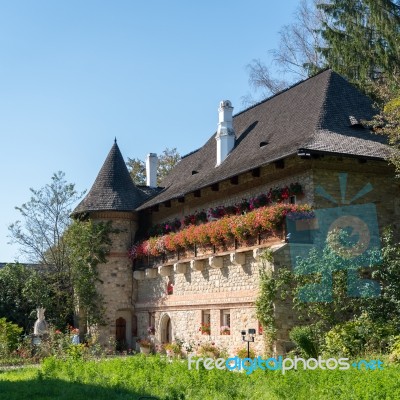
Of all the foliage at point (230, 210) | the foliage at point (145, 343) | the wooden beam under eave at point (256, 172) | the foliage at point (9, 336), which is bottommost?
the foliage at point (145, 343)

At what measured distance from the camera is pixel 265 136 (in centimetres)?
2242

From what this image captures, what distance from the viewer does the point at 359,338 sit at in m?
16.1

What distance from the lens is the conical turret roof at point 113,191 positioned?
88.9 feet

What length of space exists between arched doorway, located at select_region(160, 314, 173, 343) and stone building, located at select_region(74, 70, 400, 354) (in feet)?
0.12

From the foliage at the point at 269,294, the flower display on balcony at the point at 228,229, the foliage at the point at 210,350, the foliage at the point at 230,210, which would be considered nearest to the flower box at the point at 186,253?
the flower display on balcony at the point at 228,229

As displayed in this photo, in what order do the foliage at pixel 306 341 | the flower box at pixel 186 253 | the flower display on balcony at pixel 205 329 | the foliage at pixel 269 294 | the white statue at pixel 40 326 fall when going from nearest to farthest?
the foliage at pixel 306 341
the foliage at pixel 269 294
the flower display on balcony at pixel 205 329
the flower box at pixel 186 253
the white statue at pixel 40 326

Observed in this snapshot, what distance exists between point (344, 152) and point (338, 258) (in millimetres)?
2808

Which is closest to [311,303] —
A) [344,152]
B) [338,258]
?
[338,258]

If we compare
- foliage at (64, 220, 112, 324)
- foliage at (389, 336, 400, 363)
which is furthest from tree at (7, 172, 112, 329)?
foliage at (389, 336, 400, 363)

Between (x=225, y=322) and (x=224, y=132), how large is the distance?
7.00 m

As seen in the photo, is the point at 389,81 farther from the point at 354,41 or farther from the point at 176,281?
the point at 176,281

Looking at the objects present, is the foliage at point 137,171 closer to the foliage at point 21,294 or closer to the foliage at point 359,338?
the foliage at point 21,294

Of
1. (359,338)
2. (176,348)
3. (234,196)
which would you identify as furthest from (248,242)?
(176,348)

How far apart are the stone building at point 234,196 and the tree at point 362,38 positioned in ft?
16.1
